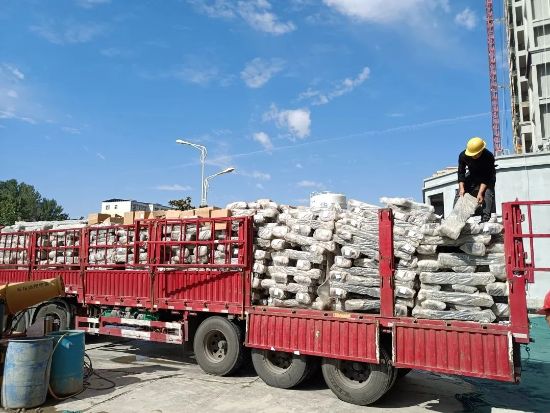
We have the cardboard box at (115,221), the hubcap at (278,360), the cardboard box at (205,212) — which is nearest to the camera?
the hubcap at (278,360)

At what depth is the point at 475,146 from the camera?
7.36 metres

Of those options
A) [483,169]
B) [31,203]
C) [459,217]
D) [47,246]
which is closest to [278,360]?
[459,217]

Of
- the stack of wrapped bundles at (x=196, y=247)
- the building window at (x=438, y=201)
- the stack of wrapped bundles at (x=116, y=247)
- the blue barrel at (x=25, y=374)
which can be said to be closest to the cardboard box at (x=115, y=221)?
the stack of wrapped bundles at (x=116, y=247)

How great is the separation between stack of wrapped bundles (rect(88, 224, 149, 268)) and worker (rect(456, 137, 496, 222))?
6.42 meters

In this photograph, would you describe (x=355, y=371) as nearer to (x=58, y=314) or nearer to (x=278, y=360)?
(x=278, y=360)

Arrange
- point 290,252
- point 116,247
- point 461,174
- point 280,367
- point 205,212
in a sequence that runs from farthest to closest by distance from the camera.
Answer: point 116,247
point 205,212
point 280,367
point 290,252
point 461,174

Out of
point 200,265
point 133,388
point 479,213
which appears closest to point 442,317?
point 479,213

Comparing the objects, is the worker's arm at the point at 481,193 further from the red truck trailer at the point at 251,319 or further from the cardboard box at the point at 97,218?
the cardboard box at the point at 97,218

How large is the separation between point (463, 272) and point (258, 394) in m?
3.74

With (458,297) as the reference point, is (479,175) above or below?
above

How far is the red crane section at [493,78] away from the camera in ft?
211

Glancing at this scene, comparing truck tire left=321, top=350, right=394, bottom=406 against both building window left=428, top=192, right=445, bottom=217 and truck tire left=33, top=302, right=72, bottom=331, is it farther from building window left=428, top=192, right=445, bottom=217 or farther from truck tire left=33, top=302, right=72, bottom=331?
building window left=428, top=192, right=445, bottom=217

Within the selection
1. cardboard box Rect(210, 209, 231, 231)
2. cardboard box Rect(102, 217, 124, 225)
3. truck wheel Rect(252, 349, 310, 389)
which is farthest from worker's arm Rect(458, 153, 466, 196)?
cardboard box Rect(102, 217, 124, 225)

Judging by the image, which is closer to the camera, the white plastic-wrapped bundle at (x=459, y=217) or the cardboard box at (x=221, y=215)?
the white plastic-wrapped bundle at (x=459, y=217)
